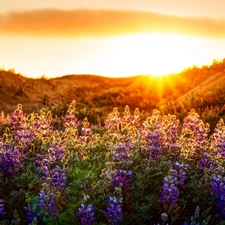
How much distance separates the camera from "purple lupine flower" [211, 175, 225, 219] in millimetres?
5280

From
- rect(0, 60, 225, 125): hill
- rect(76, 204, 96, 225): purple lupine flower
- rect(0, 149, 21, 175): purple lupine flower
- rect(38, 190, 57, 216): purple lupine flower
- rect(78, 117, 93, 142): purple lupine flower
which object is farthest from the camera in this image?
rect(0, 60, 225, 125): hill

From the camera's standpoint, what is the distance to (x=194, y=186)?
18.2ft

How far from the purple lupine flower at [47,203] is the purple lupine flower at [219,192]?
166 centimetres

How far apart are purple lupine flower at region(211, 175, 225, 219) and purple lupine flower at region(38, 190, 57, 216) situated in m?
1.66

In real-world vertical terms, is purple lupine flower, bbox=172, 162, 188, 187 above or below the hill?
below

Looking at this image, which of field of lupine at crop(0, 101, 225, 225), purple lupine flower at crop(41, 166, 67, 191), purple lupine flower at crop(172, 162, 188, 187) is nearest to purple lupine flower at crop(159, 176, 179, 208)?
field of lupine at crop(0, 101, 225, 225)

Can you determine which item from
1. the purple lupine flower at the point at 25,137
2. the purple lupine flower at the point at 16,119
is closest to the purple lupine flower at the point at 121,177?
the purple lupine flower at the point at 25,137

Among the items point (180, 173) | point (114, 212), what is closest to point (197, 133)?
point (180, 173)

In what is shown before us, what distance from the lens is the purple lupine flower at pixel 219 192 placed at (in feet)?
17.3

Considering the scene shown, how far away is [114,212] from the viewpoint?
15.3ft

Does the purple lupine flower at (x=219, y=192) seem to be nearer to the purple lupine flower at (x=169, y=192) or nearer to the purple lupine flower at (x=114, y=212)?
the purple lupine flower at (x=169, y=192)

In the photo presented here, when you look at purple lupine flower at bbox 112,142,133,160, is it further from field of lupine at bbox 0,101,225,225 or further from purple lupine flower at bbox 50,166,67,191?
purple lupine flower at bbox 50,166,67,191

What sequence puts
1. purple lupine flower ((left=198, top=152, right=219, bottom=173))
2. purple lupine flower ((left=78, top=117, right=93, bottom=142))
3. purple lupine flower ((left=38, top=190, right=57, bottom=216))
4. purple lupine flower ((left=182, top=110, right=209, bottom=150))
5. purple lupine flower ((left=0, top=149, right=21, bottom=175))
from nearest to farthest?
purple lupine flower ((left=38, top=190, right=57, bottom=216)), purple lupine flower ((left=0, top=149, right=21, bottom=175)), purple lupine flower ((left=198, top=152, right=219, bottom=173)), purple lupine flower ((left=182, top=110, right=209, bottom=150)), purple lupine flower ((left=78, top=117, right=93, bottom=142))

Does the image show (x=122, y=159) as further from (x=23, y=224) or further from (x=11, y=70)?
(x=11, y=70)
